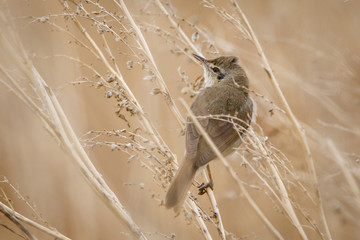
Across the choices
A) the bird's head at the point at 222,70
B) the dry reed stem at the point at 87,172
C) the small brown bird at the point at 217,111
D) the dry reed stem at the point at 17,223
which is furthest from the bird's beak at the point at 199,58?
the dry reed stem at the point at 17,223

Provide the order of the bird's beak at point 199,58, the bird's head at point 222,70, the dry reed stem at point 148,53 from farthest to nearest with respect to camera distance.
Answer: the bird's head at point 222,70, the bird's beak at point 199,58, the dry reed stem at point 148,53

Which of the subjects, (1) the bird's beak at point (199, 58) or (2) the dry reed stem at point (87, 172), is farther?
(1) the bird's beak at point (199, 58)

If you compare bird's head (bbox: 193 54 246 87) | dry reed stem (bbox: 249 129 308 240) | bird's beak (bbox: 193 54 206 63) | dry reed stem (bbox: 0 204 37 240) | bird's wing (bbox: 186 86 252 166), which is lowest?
dry reed stem (bbox: 0 204 37 240)

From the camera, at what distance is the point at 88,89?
409 centimetres

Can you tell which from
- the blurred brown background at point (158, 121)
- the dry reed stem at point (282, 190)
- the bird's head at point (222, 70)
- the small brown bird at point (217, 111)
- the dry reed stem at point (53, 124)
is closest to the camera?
the dry reed stem at point (53, 124)

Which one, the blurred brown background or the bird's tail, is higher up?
the blurred brown background

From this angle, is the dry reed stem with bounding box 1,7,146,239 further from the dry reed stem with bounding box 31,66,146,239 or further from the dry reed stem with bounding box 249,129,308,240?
the dry reed stem with bounding box 249,129,308,240

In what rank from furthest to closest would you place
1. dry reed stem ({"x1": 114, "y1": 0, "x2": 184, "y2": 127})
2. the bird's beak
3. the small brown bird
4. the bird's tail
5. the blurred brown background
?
the blurred brown background < the bird's beak < the small brown bird < dry reed stem ({"x1": 114, "y1": 0, "x2": 184, "y2": 127}) < the bird's tail

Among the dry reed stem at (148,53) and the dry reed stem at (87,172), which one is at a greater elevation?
the dry reed stem at (148,53)

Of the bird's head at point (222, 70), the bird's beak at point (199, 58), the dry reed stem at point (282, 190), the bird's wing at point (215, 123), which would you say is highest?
the bird's head at point (222, 70)

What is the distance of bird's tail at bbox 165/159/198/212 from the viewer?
1915mm

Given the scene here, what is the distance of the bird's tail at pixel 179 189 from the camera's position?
6.28 feet

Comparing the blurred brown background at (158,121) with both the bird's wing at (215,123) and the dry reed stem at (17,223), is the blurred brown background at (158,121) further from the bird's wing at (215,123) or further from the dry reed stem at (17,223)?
the dry reed stem at (17,223)

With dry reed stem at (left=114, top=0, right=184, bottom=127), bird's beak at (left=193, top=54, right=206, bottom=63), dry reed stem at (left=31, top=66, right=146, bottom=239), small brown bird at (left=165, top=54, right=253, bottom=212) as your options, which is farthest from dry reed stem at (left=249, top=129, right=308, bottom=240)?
bird's beak at (left=193, top=54, right=206, bottom=63)
